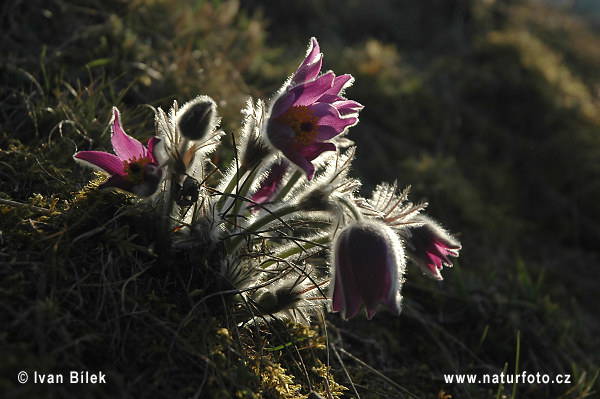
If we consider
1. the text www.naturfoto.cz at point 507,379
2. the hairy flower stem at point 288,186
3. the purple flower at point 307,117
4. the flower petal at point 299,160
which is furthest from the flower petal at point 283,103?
the text www.naturfoto.cz at point 507,379

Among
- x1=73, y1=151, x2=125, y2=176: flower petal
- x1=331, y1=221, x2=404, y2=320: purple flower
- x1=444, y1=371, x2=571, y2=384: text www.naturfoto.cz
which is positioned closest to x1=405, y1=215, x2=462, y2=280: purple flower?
x1=331, y1=221, x2=404, y2=320: purple flower

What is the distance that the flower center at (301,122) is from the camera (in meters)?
1.37

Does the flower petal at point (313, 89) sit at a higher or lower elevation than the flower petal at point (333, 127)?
higher

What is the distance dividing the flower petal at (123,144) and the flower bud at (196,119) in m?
0.18

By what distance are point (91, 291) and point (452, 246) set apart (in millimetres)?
1118

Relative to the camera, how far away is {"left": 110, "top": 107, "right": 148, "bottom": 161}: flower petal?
1.43 meters

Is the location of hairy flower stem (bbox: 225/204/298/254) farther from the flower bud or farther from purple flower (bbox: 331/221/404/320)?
the flower bud

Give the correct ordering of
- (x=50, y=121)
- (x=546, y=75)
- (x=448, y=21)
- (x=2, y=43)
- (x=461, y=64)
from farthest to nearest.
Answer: (x=448, y=21) < (x=461, y=64) < (x=546, y=75) < (x=2, y=43) < (x=50, y=121)

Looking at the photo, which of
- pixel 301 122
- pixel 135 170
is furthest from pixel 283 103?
pixel 135 170

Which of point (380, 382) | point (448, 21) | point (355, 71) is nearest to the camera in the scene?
point (380, 382)

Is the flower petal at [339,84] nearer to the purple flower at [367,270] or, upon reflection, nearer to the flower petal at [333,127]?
the flower petal at [333,127]

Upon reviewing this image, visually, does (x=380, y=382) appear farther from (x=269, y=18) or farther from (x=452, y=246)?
(x=269, y=18)

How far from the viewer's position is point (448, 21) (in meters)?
6.22

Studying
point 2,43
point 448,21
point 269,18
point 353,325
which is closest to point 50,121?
point 2,43
